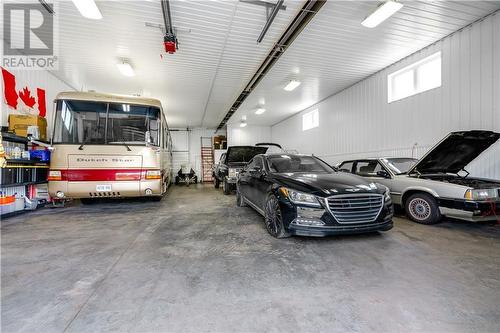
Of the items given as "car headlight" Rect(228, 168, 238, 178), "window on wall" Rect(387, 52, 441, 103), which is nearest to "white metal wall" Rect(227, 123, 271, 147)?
A: "car headlight" Rect(228, 168, 238, 178)

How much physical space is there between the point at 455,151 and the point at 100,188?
292 inches

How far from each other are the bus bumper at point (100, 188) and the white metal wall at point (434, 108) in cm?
687

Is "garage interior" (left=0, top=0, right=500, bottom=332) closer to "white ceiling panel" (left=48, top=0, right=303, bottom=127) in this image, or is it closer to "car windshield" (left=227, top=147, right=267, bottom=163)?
"white ceiling panel" (left=48, top=0, right=303, bottom=127)

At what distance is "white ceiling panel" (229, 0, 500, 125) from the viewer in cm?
441

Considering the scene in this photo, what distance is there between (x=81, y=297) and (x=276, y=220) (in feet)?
7.90

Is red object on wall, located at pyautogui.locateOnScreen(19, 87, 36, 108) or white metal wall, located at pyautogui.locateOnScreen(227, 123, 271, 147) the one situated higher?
white metal wall, located at pyautogui.locateOnScreen(227, 123, 271, 147)

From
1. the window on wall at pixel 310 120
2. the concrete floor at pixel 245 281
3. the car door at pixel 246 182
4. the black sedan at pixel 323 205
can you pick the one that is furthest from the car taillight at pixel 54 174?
the window on wall at pixel 310 120

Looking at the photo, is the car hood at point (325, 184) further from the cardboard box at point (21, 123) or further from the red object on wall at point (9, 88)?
the red object on wall at point (9, 88)

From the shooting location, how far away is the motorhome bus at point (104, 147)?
15.8ft

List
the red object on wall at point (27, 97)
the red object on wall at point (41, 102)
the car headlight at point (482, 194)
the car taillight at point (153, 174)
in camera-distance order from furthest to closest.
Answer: the red object on wall at point (41, 102)
the red object on wall at point (27, 97)
the car taillight at point (153, 174)
the car headlight at point (482, 194)

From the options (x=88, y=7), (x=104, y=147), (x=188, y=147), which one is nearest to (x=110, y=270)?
(x=104, y=147)

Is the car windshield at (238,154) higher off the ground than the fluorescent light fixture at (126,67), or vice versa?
the fluorescent light fixture at (126,67)

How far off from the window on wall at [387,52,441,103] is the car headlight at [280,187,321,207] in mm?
5229

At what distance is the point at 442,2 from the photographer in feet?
13.9
